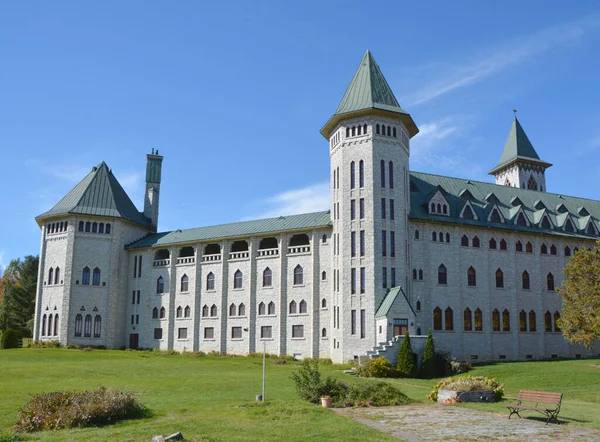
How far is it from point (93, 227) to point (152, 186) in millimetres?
9349

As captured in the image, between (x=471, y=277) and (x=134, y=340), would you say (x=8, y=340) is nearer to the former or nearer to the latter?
(x=134, y=340)

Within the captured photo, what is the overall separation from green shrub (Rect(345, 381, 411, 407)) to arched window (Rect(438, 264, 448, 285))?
102 feet

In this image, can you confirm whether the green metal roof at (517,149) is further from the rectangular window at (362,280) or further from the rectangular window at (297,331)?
the rectangular window at (297,331)

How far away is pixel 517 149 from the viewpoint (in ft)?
266

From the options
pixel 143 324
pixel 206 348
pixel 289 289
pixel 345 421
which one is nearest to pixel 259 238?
pixel 289 289

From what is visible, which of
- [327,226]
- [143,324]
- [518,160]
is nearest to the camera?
[327,226]

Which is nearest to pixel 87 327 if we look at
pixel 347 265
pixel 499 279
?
pixel 347 265

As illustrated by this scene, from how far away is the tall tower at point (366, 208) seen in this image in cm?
5066

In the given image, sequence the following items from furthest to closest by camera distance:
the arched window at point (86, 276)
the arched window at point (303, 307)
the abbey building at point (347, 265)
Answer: the arched window at point (86, 276) < the arched window at point (303, 307) < the abbey building at point (347, 265)

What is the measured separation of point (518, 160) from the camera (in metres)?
80.1

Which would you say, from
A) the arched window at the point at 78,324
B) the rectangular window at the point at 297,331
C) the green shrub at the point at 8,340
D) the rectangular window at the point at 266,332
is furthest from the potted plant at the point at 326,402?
the green shrub at the point at 8,340

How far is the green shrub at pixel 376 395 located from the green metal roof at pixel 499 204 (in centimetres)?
3107

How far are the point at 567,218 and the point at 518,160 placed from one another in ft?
62.1

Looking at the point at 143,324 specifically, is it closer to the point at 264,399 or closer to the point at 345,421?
the point at 264,399
